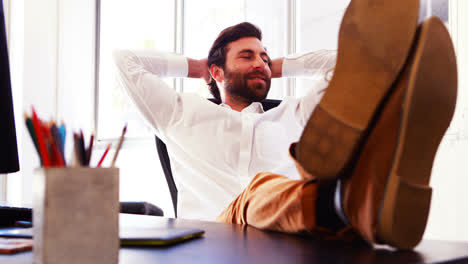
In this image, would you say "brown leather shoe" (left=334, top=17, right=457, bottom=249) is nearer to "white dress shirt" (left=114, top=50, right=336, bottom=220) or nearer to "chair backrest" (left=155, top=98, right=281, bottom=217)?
"white dress shirt" (left=114, top=50, right=336, bottom=220)

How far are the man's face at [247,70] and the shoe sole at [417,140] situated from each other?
4.02 feet

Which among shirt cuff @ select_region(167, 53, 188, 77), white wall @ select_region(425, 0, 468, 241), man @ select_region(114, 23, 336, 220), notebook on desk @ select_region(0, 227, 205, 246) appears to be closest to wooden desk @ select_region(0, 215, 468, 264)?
notebook on desk @ select_region(0, 227, 205, 246)

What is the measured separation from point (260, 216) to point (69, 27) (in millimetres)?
3208

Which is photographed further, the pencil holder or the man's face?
the man's face

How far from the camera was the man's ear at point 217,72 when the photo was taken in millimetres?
1938

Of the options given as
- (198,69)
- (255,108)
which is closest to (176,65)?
(198,69)

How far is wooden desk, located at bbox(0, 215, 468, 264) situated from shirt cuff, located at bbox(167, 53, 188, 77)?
132 centimetres

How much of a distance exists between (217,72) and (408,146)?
56.6 inches

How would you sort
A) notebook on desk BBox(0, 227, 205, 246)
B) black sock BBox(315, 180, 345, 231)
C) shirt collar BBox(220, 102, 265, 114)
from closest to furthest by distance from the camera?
1. notebook on desk BBox(0, 227, 205, 246)
2. black sock BBox(315, 180, 345, 231)
3. shirt collar BBox(220, 102, 265, 114)

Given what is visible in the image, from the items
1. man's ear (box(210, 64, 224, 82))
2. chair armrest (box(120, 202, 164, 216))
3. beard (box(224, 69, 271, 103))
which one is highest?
man's ear (box(210, 64, 224, 82))

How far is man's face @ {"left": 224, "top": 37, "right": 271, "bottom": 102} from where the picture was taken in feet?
5.94

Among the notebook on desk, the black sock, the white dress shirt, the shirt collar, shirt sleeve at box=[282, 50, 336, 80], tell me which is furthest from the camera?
shirt sleeve at box=[282, 50, 336, 80]

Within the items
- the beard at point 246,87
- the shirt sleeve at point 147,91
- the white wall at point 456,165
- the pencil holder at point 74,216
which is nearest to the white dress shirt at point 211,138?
the shirt sleeve at point 147,91

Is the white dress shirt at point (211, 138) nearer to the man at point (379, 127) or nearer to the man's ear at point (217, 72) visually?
the man's ear at point (217, 72)
